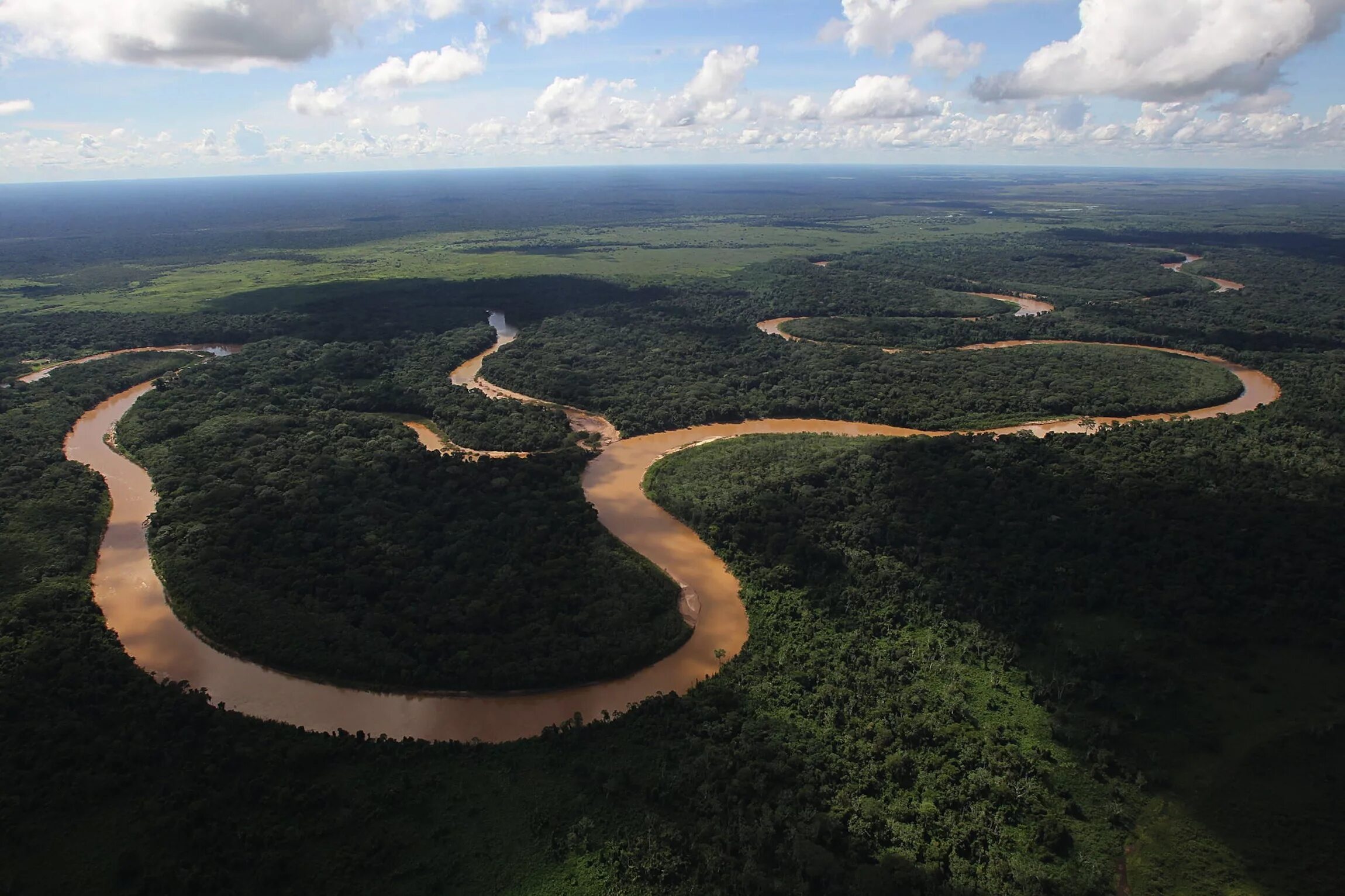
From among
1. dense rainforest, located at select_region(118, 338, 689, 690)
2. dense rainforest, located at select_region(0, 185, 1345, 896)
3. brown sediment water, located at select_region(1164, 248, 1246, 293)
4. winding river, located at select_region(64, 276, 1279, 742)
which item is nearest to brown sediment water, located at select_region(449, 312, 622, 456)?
dense rainforest, located at select_region(118, 338, 689, 690)

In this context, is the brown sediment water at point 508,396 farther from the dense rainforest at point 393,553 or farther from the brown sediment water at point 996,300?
the brown sediment water at point 996,300

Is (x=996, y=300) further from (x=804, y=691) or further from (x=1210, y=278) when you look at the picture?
(x=804, y=691)

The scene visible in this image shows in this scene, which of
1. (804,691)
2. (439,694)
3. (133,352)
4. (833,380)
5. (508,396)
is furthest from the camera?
(133,352)

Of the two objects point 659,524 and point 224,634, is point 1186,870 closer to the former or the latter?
point 659,524

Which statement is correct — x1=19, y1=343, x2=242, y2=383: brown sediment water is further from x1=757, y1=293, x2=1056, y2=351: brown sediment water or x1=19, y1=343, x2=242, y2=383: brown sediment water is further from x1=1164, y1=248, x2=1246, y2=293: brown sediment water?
x1=1164, y1=248, x2=1246, y2=293: brown sediment water

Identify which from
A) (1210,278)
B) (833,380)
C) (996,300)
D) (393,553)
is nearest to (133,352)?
(393,553)

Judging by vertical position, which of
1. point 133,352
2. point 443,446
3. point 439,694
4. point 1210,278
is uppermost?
point 1210,278
